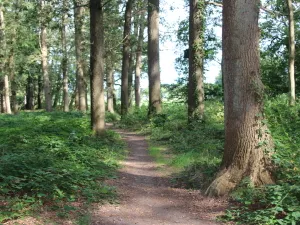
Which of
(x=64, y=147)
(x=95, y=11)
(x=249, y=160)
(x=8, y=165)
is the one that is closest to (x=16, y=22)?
(x=95, y=11)

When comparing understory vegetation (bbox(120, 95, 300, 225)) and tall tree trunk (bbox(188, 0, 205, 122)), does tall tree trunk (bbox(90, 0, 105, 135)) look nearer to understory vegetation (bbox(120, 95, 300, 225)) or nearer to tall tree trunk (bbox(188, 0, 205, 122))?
understory vegetation (bbox(120, 95, 300, 225))

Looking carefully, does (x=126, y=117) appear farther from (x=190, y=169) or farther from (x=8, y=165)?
(x=8, y=165)

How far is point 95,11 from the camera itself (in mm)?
11352

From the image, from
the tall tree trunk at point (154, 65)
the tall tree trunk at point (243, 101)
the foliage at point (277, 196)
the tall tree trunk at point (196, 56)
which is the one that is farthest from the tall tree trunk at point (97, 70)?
the foliage at point (277, 196)

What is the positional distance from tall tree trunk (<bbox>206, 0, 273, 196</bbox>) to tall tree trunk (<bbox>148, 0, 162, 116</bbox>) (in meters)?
11.0

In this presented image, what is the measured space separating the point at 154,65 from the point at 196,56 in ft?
16.8

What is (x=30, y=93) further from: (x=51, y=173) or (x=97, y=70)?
(x=51, y=173)

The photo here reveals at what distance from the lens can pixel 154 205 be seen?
620cm

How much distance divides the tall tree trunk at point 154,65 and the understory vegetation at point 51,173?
7.57m

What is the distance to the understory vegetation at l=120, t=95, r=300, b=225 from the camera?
489 centimetres

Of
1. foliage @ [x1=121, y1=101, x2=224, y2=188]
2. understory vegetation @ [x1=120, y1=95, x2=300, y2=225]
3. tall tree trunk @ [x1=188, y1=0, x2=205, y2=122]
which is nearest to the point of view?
understory vegetation @ [x1=120, y1=95, x2=300, y2=225]

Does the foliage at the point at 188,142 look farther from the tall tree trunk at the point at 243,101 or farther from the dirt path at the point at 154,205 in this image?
the tall tree trunk at the point at 243,101

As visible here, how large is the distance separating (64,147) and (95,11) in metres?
5.06

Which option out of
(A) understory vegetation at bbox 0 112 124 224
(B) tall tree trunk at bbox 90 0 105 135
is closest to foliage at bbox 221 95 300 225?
(A) understory vegetation at bbox 0 112 124 224
